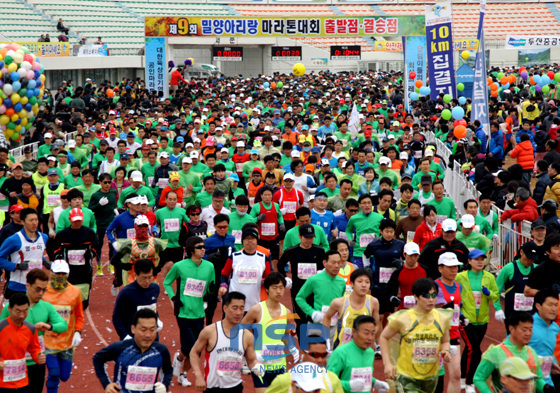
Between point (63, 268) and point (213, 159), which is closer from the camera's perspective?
point (63, 268)

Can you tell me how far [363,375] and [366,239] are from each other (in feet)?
13.4

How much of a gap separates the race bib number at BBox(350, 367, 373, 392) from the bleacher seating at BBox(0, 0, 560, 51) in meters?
35.4

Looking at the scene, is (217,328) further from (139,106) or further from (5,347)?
(139,106)

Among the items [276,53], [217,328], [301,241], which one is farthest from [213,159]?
[276,53]

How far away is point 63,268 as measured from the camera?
7523 mm

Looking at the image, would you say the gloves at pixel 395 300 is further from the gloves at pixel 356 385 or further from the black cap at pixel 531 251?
the gloves at pixel 356 385

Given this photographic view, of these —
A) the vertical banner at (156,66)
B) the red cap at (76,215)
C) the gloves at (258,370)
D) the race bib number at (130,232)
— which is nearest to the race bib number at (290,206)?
the race bib number at (130,232)

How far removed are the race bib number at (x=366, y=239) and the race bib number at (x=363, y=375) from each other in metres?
4.01

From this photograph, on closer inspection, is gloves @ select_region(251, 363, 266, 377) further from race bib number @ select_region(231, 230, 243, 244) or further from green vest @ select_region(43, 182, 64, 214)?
green vest @ select_region(43, 182, 64, 214)

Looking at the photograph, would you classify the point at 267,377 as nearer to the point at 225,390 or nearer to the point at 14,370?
the point at 225,390

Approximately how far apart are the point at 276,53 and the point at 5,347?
26.9 meters

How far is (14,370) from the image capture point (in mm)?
6504

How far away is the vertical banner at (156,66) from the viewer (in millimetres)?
28344

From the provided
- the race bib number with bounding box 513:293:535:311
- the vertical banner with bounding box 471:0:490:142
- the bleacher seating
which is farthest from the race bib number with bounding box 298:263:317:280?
the bleacher seating
